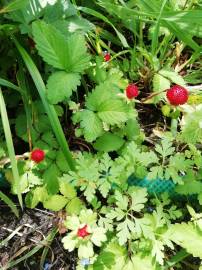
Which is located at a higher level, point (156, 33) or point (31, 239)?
point (156, 33)

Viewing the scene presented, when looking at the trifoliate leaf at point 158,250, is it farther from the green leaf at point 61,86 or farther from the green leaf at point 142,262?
the green leaf at point 61,86

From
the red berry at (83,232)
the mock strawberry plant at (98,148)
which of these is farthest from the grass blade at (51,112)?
the red berry at (83,232)

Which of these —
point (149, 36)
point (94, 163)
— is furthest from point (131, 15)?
point (94, 163)

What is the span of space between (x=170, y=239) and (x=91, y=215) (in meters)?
0.27

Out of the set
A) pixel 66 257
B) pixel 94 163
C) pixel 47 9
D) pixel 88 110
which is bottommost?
pixel 66 257

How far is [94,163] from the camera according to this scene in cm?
146

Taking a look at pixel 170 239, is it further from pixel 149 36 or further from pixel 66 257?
pixel 149 36

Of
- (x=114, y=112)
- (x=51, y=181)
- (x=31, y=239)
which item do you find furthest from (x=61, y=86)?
(x=31, y=239)

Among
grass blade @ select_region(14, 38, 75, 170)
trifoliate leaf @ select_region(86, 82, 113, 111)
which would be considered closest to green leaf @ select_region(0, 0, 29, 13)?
grass blade @ select_region(14, 38, 75, 170)

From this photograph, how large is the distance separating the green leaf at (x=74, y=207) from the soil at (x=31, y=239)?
0.33ft

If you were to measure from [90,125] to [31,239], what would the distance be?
1.47ft

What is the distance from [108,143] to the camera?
1.56 meters

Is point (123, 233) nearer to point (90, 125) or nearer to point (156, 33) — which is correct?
point (90, 125)

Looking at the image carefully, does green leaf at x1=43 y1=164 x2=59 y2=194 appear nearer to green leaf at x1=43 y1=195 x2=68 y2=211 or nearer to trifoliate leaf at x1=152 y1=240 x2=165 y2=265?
green leaf at x1=43 y1=195 x2=68 y2=211
